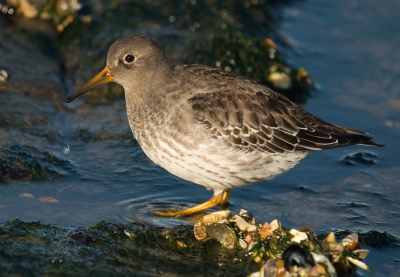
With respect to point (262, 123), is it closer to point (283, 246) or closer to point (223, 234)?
point (223, 234)

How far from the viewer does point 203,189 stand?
780cm

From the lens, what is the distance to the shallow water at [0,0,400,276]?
6.86 meters

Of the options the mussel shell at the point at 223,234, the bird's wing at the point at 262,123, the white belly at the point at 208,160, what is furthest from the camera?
the bird's wing at the point at 262,123

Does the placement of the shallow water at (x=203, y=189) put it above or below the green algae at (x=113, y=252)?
above

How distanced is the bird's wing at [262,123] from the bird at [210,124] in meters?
0.01

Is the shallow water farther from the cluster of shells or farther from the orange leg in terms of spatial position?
the cluster of shells


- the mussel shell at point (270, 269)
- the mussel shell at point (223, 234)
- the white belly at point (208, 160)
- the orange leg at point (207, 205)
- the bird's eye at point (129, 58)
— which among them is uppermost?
the bird's eye at point (129, 58)

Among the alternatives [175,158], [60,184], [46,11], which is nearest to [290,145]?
[175,158]

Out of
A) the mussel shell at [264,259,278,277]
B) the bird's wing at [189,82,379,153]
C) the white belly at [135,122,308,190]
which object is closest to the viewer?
the mussel shell at [264,259,278,277]

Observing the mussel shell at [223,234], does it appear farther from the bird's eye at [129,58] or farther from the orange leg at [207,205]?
the bird's eye at [129,58]

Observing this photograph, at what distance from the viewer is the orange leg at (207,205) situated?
695cm

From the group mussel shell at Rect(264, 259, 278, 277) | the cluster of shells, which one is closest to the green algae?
the cluster of shells

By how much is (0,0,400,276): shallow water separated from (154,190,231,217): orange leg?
Result: 0.49 feet

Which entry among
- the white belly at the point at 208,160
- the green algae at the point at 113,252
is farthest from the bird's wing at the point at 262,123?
the green algae at the point at 113,252
